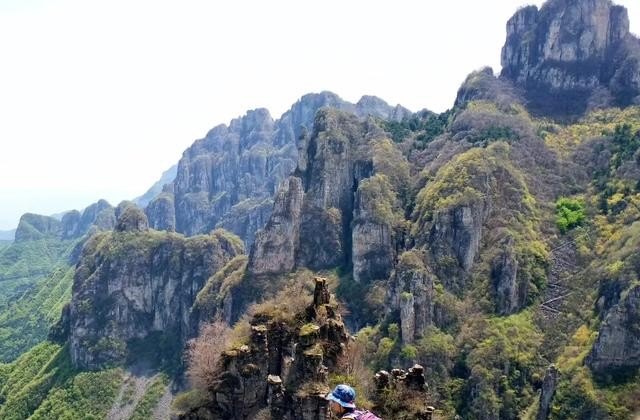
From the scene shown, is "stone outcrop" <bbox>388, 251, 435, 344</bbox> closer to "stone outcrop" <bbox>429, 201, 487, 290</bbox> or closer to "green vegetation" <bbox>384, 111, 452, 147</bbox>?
"stone outcrop" <bbox>429, 201, 487, 290</bbox>

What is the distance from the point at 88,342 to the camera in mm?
128250

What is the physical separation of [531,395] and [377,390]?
162ft

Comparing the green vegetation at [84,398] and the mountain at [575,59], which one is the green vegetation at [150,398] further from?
the mountain at [575,59]

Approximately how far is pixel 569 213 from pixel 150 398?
3153 inches

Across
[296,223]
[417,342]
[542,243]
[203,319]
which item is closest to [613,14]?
[542,243]

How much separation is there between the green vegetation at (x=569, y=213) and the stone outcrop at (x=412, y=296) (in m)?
24.5

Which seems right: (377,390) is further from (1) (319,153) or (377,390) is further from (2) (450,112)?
(2) (450,112)

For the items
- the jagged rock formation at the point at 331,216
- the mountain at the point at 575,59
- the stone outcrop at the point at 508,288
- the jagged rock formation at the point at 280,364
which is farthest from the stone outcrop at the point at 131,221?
the jagged rock formation at the point at 280,364

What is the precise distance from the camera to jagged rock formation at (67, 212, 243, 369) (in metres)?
133

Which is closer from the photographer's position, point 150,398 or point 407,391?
point 407,391

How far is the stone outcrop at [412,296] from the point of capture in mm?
80750

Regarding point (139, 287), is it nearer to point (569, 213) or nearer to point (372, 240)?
point (372, 240)

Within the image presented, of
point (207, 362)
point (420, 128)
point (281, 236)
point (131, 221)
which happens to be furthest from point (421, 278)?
point (131, 221)

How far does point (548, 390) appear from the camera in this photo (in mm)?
66750
